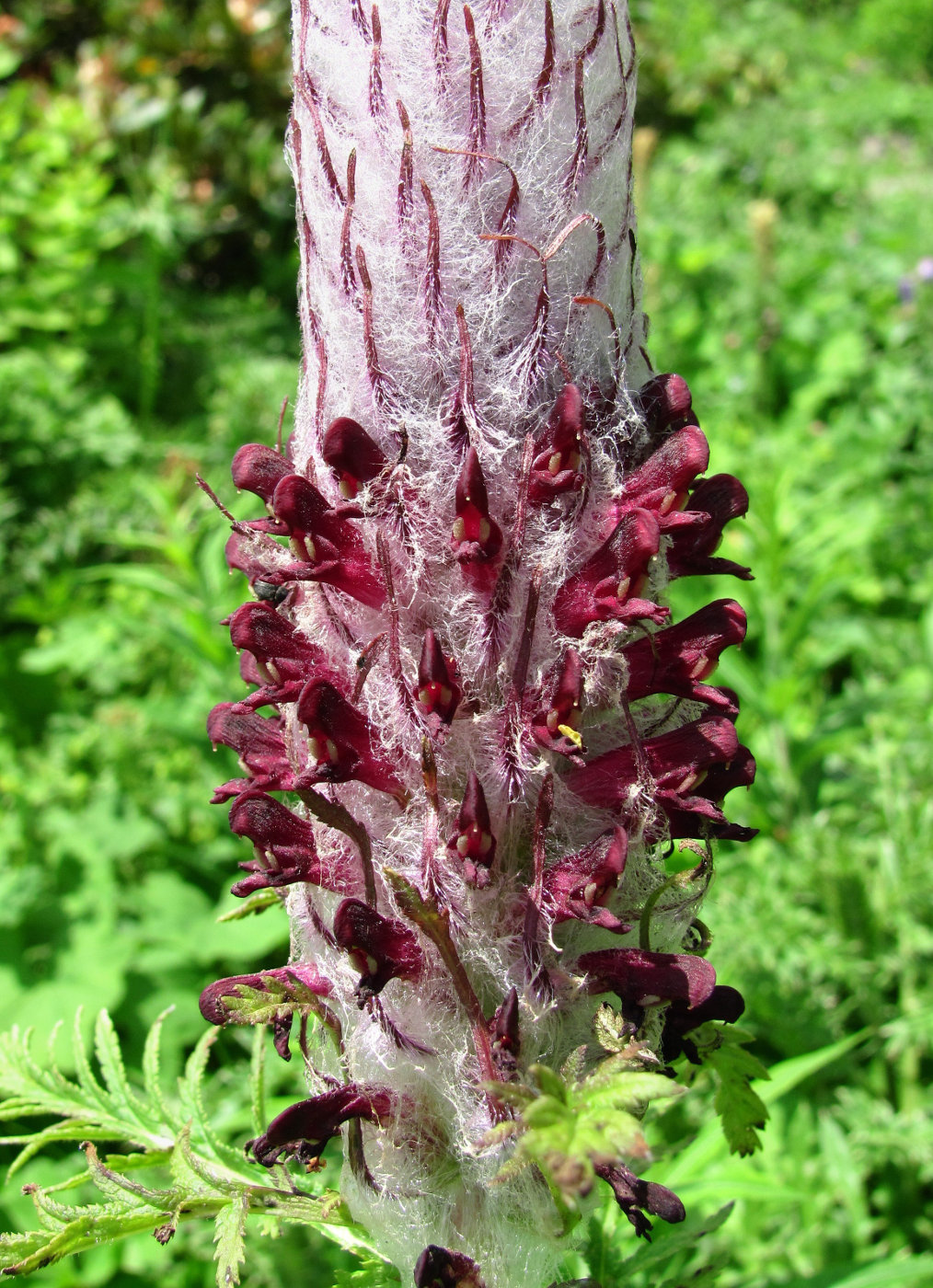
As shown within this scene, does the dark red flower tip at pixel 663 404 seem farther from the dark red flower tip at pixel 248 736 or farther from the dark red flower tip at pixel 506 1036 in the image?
the dark red flower tip at pixel 506 1036

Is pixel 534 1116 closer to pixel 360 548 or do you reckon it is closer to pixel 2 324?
pixel 360 548

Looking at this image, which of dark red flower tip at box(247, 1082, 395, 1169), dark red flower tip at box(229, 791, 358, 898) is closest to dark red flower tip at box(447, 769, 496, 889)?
dark red flower tip at box(229, 791, 358, 898)

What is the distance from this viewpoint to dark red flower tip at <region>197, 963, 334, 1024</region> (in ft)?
5.39

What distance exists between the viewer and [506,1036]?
155cm

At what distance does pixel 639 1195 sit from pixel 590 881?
1.71 feet

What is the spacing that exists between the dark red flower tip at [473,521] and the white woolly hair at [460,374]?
0.07 meters

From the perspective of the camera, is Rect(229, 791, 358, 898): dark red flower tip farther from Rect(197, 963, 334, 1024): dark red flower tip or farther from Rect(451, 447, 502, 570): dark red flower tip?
Rect(451, 447, 502, 570): dark red flower tip

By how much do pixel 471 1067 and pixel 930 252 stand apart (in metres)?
8.69

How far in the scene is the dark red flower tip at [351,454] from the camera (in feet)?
5.08

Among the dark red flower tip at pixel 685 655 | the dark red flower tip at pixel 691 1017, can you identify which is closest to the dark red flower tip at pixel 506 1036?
the dark red flower tip at pixel 691 1017

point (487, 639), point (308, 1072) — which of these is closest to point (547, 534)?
point (487, 639)

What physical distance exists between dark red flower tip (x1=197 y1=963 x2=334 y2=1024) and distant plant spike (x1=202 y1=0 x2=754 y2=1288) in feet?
0.04

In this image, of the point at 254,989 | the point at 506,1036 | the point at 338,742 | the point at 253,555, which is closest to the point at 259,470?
the point at 253,555

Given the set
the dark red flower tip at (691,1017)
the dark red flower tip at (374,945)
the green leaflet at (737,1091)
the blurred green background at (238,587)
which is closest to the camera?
the dark red flower tip at (374,945)
